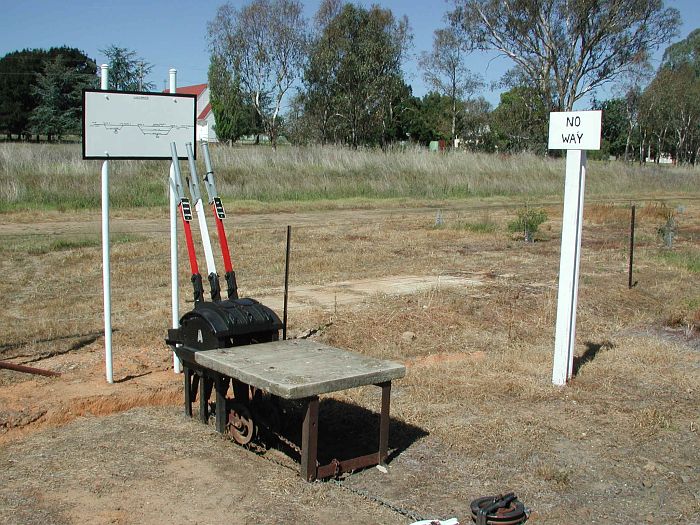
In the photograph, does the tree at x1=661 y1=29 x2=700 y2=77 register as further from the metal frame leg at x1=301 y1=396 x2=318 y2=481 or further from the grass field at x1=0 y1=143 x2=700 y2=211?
the metal frame leg at x1=301 y1=396 x2=318 y2=481

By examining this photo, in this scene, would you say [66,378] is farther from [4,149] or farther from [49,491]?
[4,149]

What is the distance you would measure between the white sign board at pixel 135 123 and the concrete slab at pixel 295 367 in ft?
6.35

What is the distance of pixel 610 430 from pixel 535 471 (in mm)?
1039

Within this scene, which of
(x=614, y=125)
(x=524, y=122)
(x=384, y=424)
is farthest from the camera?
(x=614, y=125)

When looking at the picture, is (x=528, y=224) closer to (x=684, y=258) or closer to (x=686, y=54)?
(x=684, y=258)

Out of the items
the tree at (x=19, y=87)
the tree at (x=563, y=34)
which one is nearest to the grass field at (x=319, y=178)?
the tree at (x=563, y=34)

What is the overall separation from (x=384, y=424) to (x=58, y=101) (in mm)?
57458

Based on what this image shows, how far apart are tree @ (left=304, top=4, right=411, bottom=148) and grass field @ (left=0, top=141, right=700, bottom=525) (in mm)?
33703

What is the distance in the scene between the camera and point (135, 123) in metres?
6.76

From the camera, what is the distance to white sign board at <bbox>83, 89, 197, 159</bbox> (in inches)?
259

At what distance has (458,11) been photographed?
4569cm

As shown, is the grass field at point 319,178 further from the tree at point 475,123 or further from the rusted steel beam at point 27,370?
the rusted steel beam at point 27,370

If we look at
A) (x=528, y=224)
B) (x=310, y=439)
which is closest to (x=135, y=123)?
(x=310, y=439)

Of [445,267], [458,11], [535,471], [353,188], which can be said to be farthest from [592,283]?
[458,11]
